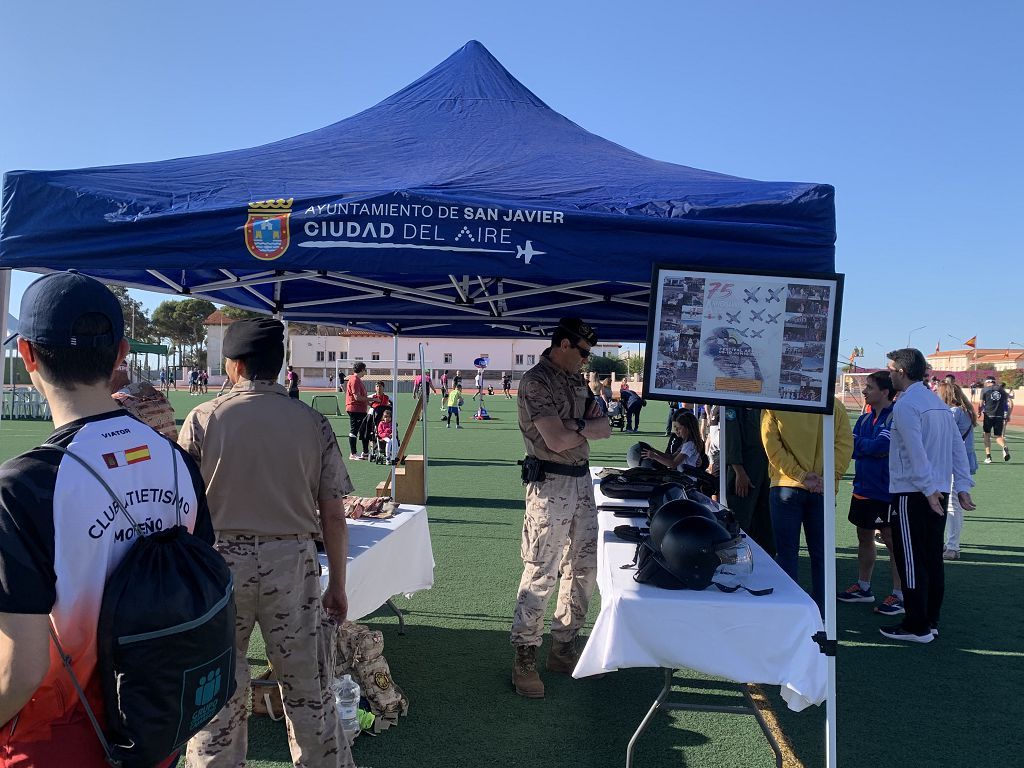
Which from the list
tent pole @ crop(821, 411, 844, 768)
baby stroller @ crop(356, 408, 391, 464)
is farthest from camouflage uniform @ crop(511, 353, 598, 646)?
baby stroller @ crop(356, 408, 391, 464)

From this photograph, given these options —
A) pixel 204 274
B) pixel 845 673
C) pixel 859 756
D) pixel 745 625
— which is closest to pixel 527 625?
pixel 745 625

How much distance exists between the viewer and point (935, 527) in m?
4.77

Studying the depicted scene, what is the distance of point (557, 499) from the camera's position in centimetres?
394

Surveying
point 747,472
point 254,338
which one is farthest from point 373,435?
point 254,338

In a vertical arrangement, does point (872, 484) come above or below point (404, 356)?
below

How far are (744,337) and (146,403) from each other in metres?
2.94

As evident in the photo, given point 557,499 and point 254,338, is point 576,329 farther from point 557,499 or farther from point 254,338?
point 254,338

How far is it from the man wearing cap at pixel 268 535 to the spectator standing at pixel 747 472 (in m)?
3.97

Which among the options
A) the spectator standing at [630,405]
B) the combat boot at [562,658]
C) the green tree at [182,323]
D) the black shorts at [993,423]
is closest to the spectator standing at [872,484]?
the combat boot at [562,658]

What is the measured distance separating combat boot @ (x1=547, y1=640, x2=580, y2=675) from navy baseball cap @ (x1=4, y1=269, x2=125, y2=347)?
3338 millimetres

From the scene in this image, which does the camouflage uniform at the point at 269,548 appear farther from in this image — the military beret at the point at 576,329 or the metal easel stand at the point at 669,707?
the military beret at the point at 576,329

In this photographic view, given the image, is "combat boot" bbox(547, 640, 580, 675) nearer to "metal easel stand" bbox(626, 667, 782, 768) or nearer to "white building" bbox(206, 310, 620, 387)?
"metal easel stand" bbox(626, 667, 782, 768)

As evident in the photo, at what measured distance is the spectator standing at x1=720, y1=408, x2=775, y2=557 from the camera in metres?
5.82

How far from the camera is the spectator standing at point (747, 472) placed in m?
5.82
